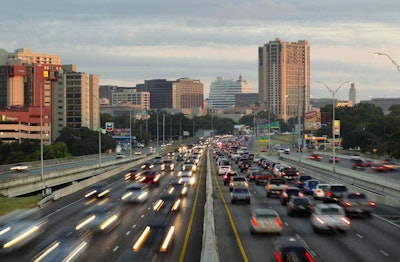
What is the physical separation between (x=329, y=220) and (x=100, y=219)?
14.2 m

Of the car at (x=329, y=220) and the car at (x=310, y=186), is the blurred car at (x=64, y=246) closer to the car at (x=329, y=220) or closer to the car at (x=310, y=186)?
the car at (x=329, y=220)

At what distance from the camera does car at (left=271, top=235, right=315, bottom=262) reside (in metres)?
19.6

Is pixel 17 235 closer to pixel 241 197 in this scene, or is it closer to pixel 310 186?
pixel 241 197

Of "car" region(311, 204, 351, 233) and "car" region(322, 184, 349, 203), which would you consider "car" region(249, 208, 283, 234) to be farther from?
"car" region(322, 184, 349, 203)

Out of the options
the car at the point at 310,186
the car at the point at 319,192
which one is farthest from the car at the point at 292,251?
the car at the point at 310,186

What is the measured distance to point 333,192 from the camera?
151 ft

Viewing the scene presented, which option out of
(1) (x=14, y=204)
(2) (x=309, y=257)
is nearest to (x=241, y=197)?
(1) (x=14, y=204)

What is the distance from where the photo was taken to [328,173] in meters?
82.3

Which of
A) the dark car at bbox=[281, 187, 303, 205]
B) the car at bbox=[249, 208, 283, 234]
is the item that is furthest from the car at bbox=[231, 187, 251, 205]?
the car at bbox=[249, 208, 283, 234]

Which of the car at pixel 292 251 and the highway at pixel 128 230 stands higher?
the car at pixel 292 251

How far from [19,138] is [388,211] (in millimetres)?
Result: 151286

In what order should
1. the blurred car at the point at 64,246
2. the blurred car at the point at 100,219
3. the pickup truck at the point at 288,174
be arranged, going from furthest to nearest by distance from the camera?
the pickup truck at the point at 288,174, the blurred car at the point at 100,219, the blurred car at the point at 64,246

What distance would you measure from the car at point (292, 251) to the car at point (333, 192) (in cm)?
2296

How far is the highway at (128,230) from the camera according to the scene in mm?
25766
